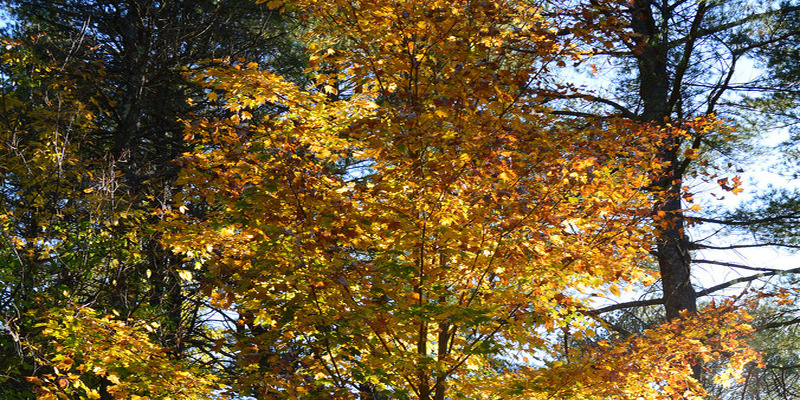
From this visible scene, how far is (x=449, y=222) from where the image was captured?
5.00 meters

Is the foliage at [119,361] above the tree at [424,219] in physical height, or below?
below

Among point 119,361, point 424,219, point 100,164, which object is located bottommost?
point 119,361

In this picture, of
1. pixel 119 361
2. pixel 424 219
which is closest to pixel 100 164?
pixel 119 361

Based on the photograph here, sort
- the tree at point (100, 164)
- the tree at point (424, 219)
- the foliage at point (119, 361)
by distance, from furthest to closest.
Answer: the tree at point (100, 164), the foliage at point (119, 361), the tree at point (424, 219)

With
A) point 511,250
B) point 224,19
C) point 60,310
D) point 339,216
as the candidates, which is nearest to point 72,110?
point 60,310

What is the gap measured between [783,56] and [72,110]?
404 inches

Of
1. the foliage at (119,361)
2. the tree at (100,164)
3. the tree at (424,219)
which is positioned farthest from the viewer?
the tree at (100,164)

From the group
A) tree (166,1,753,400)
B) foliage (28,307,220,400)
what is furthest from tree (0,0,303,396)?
tree (166,1,753,400)

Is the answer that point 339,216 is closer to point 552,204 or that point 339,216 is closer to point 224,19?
point 552,204

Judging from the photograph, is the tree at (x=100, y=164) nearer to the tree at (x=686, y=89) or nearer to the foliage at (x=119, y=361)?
the foliage at (x=119, y=361)

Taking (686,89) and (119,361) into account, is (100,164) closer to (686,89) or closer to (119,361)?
(119,361)

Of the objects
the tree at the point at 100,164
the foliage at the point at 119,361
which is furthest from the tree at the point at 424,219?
the tree at the point at 100,164

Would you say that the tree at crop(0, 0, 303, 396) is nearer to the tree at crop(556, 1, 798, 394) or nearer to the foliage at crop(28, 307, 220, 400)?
the foliage at crop(28, 307, 220, 400)

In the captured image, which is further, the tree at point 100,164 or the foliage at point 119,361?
the tree at point 100,164
